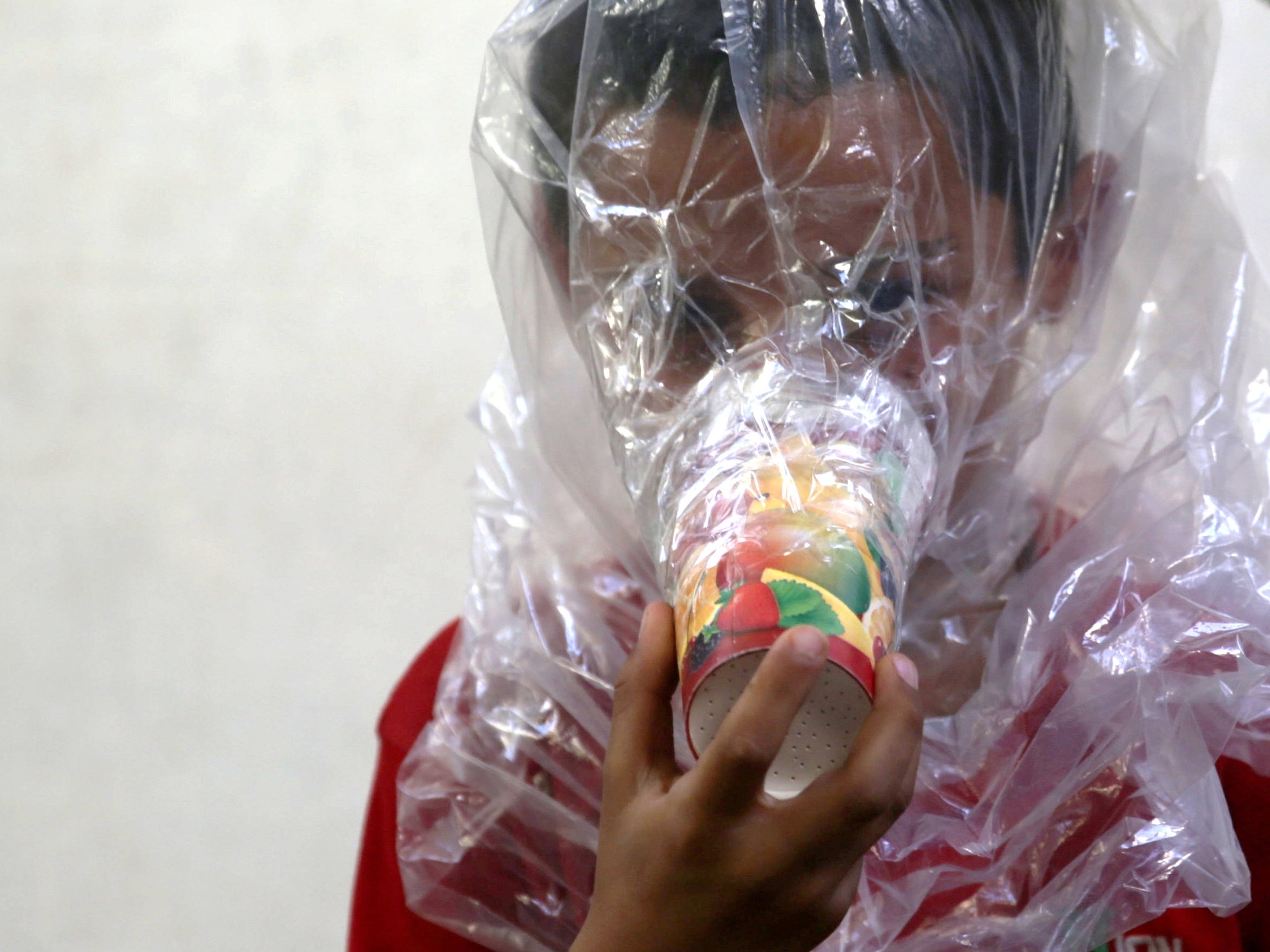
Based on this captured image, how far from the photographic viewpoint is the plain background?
1.02 meters

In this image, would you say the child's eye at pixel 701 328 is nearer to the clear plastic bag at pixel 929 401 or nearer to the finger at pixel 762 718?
the clear plastic bag at pixel 929 401

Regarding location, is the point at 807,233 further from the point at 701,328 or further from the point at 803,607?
the point at 803,607

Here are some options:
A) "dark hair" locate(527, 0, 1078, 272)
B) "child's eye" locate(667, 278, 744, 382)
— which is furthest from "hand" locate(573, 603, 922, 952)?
"dark hair" locate(527, 0, 1078, 272)

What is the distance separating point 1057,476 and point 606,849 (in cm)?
39

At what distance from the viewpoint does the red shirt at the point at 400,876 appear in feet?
A: 1.89

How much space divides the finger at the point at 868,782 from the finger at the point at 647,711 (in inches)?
2.5

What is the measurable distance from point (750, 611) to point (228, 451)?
79 cm

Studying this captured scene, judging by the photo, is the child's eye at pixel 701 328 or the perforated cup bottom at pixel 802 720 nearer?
the perforated cup bottom at pixel 802 720

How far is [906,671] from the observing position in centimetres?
41

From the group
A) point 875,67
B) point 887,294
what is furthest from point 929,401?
point 875,67

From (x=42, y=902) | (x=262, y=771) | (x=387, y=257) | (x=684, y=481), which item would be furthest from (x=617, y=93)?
(x=42, y=902)

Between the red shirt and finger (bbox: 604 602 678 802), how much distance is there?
25cm

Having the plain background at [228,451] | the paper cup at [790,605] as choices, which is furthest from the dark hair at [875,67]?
the plain background at [228,451]

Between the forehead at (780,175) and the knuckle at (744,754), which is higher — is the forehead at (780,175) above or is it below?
above
